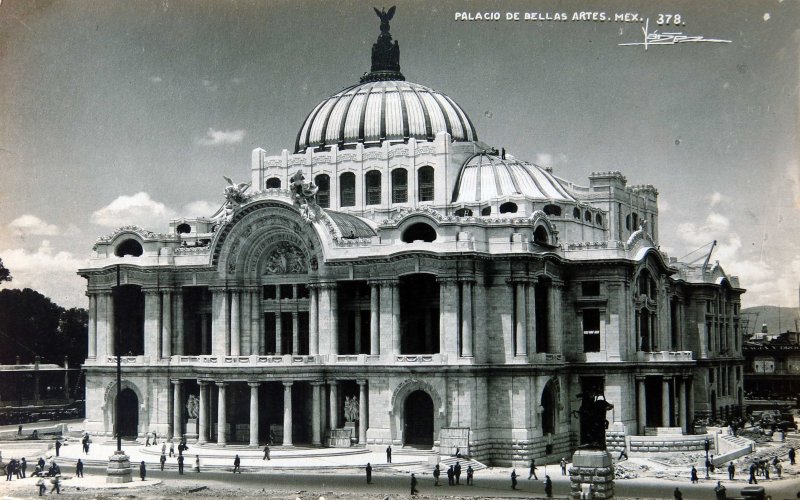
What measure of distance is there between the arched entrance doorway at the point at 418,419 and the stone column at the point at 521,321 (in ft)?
20.1

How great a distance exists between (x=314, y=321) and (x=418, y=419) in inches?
333

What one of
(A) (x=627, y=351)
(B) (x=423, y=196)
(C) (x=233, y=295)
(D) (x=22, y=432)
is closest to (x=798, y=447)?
(A) (x=627, y=351)

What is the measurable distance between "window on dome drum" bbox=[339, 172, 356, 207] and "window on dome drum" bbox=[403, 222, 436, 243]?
12.1 metres

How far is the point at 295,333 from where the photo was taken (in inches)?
3009

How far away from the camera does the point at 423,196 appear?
82250 millimetres

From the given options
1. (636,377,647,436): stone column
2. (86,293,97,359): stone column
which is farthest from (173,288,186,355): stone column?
(636,377,647,436): stone column

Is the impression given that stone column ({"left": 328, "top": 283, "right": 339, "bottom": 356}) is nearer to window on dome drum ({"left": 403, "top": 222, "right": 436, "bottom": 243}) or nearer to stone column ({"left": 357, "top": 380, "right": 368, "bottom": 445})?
stone column ({"left": 357, "top": 380, "right": 368, "bottom": 445})

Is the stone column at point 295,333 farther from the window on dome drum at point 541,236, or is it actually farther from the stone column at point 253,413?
the window on dome drum at point 541,236

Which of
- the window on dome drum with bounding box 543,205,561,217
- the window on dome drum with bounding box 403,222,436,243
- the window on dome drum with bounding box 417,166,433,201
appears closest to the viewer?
the window on dome drum with bounding box 403,222,436,243

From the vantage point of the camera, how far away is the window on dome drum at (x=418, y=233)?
7238cm

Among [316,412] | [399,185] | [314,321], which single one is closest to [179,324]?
[314,321]

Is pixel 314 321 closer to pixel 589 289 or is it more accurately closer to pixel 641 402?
pixel 589 289

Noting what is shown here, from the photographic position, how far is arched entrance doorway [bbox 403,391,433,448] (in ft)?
239
